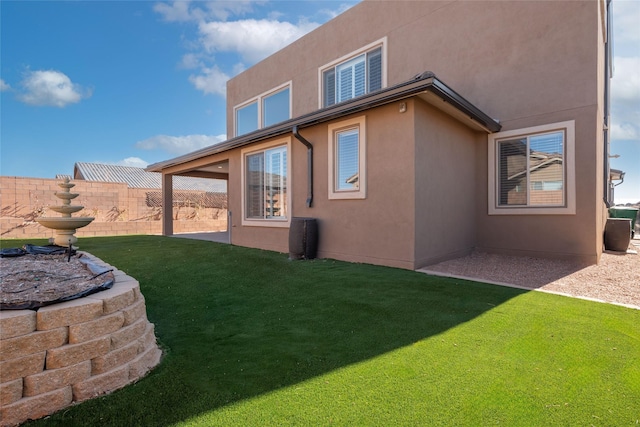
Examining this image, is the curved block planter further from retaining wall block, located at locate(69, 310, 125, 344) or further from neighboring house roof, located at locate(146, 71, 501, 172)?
neighboring house roof, located at locate(146, 71, 501, 172)

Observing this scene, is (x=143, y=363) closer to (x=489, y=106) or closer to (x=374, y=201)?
(x=374, y=201)

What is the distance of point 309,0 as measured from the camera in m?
10.5

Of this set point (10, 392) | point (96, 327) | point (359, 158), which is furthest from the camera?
point (359, 158)

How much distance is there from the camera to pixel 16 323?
1927 mm

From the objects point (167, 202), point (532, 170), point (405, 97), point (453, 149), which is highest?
point (405, 97)

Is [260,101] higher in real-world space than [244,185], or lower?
higher

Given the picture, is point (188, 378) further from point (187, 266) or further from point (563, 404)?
point (187, 266)

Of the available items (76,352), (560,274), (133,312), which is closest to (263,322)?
(133,312)

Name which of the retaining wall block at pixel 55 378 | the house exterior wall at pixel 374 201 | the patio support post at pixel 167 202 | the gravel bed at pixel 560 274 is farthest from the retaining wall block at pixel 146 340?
the patio support post at pixel 167 202

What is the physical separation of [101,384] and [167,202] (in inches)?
492

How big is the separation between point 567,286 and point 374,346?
4.13m

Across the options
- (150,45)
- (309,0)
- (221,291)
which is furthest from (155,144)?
(221,291)

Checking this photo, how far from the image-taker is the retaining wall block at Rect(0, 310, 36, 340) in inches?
74.5

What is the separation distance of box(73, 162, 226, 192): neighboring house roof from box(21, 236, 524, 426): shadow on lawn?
22793 millimetres
